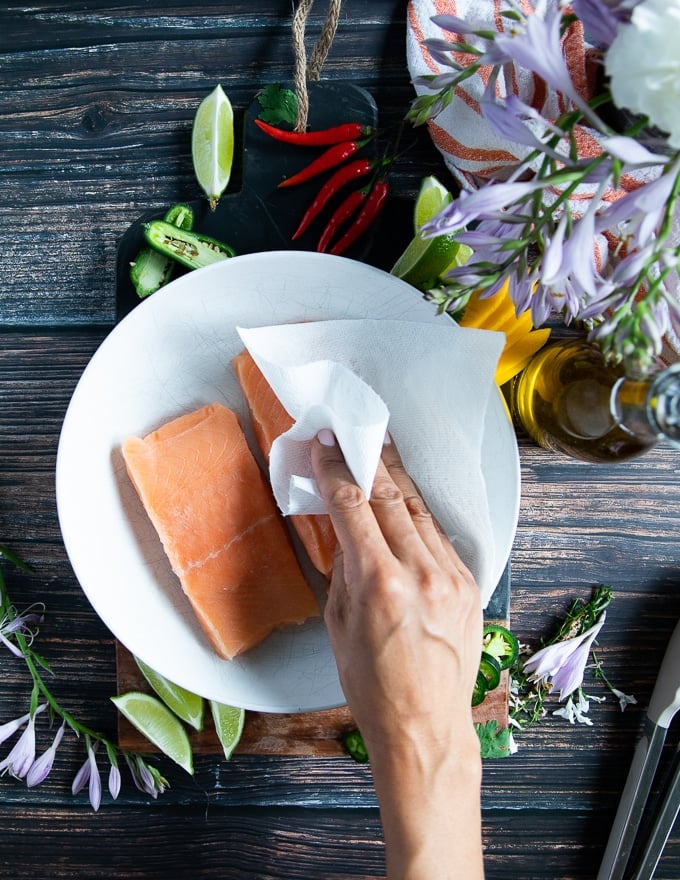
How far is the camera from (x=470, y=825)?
38.0 inches

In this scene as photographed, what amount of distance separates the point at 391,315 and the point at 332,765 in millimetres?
773

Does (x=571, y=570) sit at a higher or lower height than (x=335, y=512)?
lower

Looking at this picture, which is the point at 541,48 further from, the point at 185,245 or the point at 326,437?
the point at 185,245

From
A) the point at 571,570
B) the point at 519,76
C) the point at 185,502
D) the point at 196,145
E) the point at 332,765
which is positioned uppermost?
the point at 519,76

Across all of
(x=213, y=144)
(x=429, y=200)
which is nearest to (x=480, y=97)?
(x=429, y=200)

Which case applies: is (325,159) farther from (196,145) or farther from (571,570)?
(571,570)

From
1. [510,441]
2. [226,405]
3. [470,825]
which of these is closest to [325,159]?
[226,405]

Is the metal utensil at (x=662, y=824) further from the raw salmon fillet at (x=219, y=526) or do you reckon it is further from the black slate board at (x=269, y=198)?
the black slate board at (x=269, y=198)

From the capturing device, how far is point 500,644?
4.06 ft

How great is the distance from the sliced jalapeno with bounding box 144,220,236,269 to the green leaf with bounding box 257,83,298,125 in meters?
0.22

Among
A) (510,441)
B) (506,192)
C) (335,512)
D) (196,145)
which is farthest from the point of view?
(196,145)

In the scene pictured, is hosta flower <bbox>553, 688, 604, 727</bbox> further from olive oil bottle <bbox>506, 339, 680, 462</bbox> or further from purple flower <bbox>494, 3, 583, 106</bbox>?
purple flower <bbox>494, 3, 583, 106</bbox>

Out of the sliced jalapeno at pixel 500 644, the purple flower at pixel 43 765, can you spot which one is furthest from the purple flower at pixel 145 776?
the sliced jalapeno at pixel 500 644

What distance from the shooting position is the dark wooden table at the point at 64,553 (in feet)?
4.07
